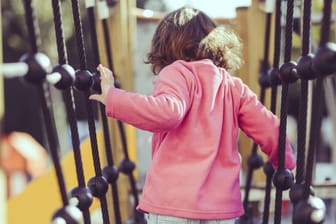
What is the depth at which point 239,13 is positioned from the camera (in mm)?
2574

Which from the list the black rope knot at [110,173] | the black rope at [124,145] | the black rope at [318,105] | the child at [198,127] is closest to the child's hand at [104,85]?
the child at [198,127]

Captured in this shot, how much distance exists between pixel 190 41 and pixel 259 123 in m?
0.19

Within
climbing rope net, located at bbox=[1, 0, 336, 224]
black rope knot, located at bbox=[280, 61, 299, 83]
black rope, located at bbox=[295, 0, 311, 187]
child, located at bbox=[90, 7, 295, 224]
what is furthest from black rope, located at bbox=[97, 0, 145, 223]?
black rope, located at bbox=[295, 0, 311, 187]

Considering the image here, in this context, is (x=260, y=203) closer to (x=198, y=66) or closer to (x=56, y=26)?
(x=198, y=66)

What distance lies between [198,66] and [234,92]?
0.09 meters

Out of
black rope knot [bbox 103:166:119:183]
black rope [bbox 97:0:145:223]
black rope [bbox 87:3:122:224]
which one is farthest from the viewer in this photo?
black rope [bbox 97:0:145:223]

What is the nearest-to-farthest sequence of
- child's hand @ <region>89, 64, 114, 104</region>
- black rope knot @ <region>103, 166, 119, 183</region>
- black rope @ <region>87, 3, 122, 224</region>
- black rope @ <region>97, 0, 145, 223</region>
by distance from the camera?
child's hand @ <region>89, 64, 114, 104</region> < black rope @ <region>87, 3, 122, 224</region> < black rope knot @ <region>103, 166, 119, 183</region> < black rope @ <region>97, 0, 145, 223</region>

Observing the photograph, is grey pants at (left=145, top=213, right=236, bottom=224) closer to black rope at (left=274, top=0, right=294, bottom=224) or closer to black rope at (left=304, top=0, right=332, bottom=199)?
black rope at (left=274, top=0, right=294, bottom=224)

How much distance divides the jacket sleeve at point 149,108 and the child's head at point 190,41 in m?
0.13

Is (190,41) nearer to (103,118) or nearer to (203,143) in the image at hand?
(203,143)

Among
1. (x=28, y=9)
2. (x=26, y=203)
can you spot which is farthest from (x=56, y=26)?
(x=26, y=203)

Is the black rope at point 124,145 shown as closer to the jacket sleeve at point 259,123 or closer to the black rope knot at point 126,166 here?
the black rope knot at point 126,166

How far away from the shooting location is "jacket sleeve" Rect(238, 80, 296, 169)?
1327 millimetres

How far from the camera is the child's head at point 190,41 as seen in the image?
133 cm
